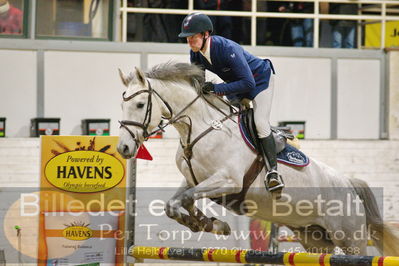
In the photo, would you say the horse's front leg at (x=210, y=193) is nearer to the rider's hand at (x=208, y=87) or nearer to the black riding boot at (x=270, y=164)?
the black riding boot at (x=270, y=164)

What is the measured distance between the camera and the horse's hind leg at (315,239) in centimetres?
604

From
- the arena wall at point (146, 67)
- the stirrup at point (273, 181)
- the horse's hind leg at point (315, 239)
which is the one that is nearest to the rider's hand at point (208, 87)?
the stirrup at point (273, 181)

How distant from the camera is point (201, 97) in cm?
531

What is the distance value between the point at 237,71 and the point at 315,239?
70.2 inches

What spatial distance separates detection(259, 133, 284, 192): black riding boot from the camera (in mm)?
5297

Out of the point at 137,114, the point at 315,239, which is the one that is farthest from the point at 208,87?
the point at 315,239

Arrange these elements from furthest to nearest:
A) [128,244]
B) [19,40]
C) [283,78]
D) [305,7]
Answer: [305,7]
[283,78]
[19,40]
[128,244]

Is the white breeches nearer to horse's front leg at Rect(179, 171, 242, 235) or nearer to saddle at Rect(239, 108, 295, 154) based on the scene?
saddle at Rect(239, 108, 295, 154)

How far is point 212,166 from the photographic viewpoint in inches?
203

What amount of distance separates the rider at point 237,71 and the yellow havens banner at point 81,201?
3.54ft

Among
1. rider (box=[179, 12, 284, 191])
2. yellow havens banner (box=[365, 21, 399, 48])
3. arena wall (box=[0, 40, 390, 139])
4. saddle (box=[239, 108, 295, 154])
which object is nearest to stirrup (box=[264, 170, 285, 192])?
rider (box=[179, 12, 284, 191])

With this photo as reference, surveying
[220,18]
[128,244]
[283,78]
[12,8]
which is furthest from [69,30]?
[128,244]

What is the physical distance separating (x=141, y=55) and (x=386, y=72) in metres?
3.00

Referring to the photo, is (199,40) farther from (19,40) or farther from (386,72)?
(386,72)
